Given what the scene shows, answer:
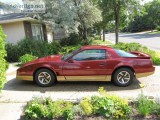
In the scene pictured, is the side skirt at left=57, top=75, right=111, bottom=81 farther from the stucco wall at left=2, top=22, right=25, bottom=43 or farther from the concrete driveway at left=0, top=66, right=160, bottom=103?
the stucco wall at left=2, top=22, right=25, bottom=43

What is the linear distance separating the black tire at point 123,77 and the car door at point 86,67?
1.31 ft

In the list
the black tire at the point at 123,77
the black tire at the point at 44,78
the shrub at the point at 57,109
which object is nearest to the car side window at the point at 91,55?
the black tire at the point at 123,77

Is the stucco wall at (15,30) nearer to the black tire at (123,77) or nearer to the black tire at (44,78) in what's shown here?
the black tire at (44,78)

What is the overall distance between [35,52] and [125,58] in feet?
27.9

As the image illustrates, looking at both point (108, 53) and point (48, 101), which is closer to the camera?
point (48, 101)

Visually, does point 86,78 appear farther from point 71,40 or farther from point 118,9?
point 71,40

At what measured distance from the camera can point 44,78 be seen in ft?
23.9

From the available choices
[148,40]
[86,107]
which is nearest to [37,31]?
[86,107]

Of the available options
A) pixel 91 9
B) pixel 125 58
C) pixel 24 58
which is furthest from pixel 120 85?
pixel 91 9

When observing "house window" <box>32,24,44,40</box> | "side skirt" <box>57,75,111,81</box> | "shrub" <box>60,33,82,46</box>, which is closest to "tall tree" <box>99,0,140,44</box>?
"shrub" <box>60,33,82,46</box>

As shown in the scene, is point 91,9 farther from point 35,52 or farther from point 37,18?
point 35,52

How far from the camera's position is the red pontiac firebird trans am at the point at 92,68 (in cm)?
709

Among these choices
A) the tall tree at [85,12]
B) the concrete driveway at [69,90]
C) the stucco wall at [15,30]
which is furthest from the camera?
the tall tree at [85,12]

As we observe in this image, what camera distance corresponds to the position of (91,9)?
19.3m
